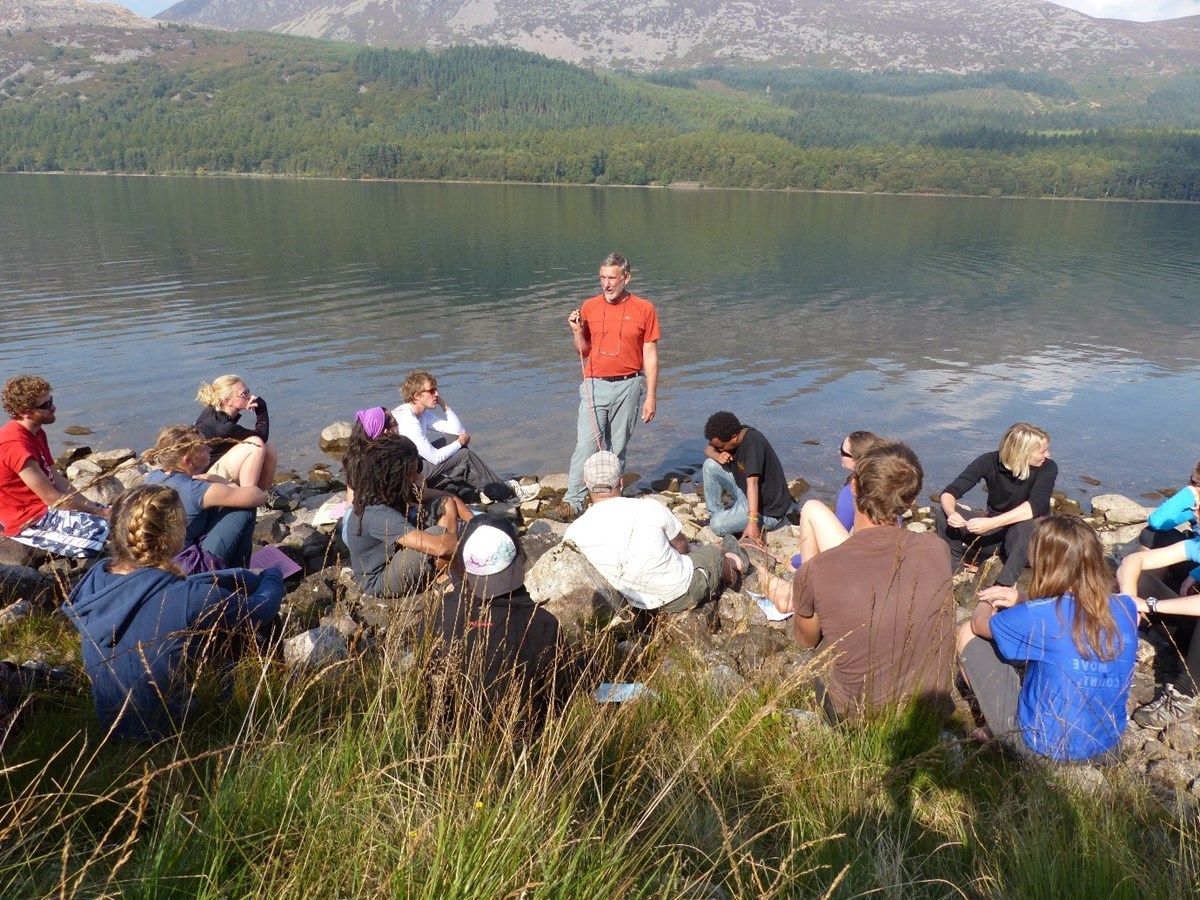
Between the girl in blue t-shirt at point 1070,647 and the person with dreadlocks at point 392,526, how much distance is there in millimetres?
3391

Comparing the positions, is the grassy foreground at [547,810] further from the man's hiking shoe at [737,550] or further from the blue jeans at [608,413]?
the blue jeans at [608,413]

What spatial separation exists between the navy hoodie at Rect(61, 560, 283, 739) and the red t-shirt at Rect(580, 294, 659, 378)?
513 cm

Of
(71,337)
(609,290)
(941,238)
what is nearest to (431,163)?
(941,238)

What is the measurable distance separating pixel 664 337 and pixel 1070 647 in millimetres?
16251

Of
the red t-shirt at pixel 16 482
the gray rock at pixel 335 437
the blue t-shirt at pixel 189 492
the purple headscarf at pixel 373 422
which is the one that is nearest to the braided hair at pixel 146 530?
the blue t-shirt at pixel 189 492

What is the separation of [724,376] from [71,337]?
14369mm

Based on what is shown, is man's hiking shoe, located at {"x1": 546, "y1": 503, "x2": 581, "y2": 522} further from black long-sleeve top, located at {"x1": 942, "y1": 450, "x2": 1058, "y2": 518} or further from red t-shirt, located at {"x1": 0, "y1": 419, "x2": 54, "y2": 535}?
red t-shirt, located at {"x1": 0, "y1": 419, "x2": 54, "y2": 535}

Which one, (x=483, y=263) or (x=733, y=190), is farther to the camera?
(x=733, y=190)

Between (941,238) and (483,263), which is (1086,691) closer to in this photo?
(483,263)

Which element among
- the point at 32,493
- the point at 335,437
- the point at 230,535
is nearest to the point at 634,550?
the point at 230,535

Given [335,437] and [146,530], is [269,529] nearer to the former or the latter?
[335,437]

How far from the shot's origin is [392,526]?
5516 mm

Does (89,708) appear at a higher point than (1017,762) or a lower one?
higher

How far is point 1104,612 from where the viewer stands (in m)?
3.65
